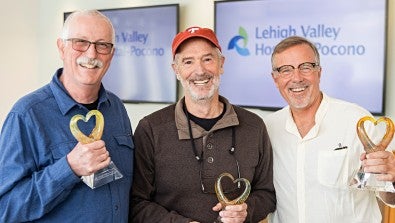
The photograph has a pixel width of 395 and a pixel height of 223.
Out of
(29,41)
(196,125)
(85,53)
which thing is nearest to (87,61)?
(85,53)

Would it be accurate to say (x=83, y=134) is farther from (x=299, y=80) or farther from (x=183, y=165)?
(x=299, y=80)

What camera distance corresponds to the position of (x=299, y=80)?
208 cm

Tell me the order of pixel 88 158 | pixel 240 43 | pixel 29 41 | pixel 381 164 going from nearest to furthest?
1. pixel 88 158
2. pixel 381 164
3. pixel 240 43
4. pixel 29 41

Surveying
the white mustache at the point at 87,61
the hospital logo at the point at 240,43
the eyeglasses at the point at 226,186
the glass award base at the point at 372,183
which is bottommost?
the eyeglasses at the point at 226,186

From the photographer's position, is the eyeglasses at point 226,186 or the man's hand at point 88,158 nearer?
the man's hand at point 88,158

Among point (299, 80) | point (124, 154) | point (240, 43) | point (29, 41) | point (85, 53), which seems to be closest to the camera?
point (85, 53)

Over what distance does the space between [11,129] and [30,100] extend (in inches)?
5.2

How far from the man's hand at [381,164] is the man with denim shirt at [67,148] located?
0.94 m

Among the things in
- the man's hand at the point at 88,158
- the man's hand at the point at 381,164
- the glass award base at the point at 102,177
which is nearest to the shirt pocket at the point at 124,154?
the glass award base at the point at 102,177

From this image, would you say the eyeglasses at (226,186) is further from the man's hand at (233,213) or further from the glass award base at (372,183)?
the glass award base at (372,183)

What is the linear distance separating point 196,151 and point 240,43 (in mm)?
2683

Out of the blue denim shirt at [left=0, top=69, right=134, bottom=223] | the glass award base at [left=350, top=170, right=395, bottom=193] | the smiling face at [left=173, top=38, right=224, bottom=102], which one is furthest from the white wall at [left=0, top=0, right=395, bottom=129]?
the glass award base at [left=350, top=170, right=395, bottom=193]

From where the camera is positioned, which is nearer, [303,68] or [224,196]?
[224,196]

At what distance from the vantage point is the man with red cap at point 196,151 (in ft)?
6.40
